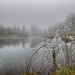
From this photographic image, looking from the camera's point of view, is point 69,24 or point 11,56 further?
point 11,56

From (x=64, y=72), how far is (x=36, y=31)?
7025 cm

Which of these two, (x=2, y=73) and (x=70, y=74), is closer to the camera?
(x=70, y=74)

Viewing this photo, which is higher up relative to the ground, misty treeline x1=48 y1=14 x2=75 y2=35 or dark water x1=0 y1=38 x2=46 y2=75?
misty treeline x1=48 y1=14 x2=75 y2=35

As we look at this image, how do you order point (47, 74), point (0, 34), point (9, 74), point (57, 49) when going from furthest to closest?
point (0, 34), point (57, 49), point (9, 74), point (47, 74)

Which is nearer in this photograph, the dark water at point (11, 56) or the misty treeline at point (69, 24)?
the dark water at point (11, 56)

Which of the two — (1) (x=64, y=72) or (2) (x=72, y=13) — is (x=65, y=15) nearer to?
(2) (x=72, y=13)

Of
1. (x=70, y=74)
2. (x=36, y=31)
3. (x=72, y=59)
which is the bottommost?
(x=72, y=59)

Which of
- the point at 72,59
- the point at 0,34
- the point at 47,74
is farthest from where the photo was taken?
the point at 0,34

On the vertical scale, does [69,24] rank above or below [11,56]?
above

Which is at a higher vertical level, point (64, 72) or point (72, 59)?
point (64, 72)

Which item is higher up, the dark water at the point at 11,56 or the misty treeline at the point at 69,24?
the misty treeline at the point at 69,24

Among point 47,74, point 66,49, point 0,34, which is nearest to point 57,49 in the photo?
point 66,49

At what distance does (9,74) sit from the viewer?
14.1 feet

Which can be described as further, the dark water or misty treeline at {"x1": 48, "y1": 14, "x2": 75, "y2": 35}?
misty treeline at {"x1": 48, "y1": 14, "x2": 75, "y2": 35}
